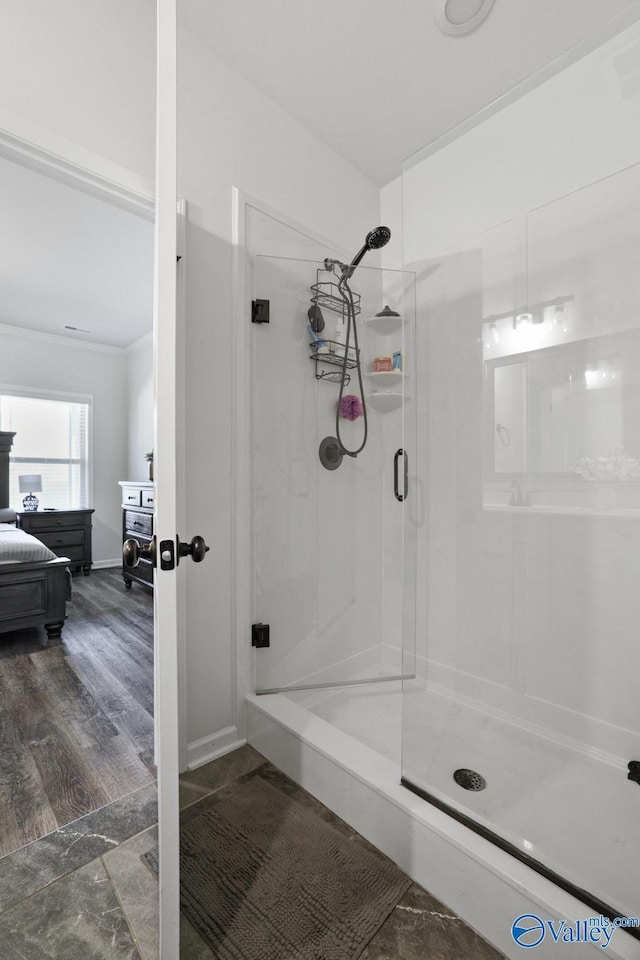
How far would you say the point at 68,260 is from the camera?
3482mm

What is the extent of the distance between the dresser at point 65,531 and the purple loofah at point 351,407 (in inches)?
149

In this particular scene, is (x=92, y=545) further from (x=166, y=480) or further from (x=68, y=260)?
(x=166, y=480)

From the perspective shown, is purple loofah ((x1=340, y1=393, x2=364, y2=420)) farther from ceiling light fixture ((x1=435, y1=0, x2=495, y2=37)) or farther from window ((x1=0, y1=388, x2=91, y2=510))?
window ((x1=0, y1=388, x2=91, y2=510))

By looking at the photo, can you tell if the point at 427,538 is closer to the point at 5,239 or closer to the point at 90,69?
the point at 90,69

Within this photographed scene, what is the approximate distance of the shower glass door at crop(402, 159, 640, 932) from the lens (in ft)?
4.52

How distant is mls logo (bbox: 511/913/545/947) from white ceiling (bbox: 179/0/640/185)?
7.92ft

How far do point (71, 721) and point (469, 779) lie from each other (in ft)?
5.79

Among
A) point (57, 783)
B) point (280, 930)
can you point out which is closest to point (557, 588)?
point (280, 930)

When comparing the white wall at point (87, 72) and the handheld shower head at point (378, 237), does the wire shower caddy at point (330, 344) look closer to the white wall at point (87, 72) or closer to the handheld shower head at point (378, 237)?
the handheld shower head at point (378, 237)

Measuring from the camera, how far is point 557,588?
63.2 inches

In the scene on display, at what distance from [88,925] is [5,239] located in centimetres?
389

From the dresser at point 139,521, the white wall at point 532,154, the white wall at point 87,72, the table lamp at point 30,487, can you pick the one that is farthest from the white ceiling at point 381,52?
the table lamp at point 30,487

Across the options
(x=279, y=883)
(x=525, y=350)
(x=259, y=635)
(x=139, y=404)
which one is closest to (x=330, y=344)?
(x=525, y=350)

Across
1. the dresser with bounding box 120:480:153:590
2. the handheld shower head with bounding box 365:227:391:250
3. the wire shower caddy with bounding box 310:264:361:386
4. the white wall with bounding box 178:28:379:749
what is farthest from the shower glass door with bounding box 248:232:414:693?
the dresser with bounding box 120:480:153:590
